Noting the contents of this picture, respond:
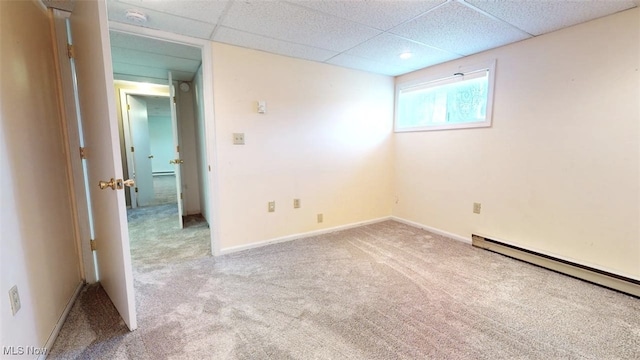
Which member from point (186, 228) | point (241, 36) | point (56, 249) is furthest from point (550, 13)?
point (186, 228)

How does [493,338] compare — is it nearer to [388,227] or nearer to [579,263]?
[579,263]

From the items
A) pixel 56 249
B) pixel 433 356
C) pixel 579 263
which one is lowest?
pixel 433 356

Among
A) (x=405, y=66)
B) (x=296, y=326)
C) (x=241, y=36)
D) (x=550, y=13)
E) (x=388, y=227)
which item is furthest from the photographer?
(x=388, y=227)

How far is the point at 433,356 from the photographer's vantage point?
1.41 m

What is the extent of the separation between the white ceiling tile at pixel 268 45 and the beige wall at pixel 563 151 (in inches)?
62.3

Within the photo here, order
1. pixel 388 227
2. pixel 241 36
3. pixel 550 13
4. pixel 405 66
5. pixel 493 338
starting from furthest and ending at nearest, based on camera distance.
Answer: pixel 388 227 → pixel 405 66 → pixel 241 36 → pixel 550 13 → pixel 493 338

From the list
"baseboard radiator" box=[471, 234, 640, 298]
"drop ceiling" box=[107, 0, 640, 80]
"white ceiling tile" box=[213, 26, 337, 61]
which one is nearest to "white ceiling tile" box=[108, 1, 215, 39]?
"drop ceiling" box=[107, 0, 640, 80]

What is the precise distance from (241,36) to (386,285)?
97.2 inches

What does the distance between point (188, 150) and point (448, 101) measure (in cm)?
388

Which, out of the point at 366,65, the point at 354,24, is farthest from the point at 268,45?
the point at 366,65

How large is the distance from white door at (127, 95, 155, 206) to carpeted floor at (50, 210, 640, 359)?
8.96 ft

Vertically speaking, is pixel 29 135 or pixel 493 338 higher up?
pixel 29 135

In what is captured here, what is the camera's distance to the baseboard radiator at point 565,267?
1980mm

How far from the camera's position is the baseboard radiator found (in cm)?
198
